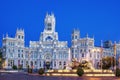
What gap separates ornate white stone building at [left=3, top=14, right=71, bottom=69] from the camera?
475 ft

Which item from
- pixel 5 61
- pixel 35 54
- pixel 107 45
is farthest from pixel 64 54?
pixel 107 45

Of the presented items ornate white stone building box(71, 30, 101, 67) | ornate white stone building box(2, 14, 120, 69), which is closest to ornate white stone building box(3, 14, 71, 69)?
ornate white stone building box(2, 14, 120, 69)

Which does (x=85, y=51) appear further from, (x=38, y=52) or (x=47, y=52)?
(x=38, y=52)

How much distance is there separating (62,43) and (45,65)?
54.6 feet

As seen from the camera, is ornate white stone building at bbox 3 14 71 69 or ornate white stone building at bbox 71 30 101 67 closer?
ornate white stone building at bbox 3 14 71 69

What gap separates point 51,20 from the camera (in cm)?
15700

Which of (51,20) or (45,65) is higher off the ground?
(51,20)

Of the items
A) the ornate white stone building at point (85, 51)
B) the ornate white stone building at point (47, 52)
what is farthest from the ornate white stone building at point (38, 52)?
the ornate white stone building at point (85, 51)

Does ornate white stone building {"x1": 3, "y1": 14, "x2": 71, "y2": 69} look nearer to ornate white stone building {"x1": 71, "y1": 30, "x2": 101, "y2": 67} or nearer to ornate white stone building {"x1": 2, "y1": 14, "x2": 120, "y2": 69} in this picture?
ornate white stone building {"x1": 2, "y1": 14, "x2": 120, "y2": 69}

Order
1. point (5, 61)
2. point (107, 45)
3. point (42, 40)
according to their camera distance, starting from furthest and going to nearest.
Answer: point (107, 45) < point (42, 40) < point (5, 61)

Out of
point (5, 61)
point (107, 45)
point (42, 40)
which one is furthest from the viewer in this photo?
point (107, 45)

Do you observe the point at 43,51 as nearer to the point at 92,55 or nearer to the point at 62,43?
the point at 62,43

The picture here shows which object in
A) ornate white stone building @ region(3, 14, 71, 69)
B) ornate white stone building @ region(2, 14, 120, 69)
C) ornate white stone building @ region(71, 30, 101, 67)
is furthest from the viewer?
ornate white stone building @ region(71, 30, 101, 67)

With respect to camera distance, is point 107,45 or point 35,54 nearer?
point 35,54
